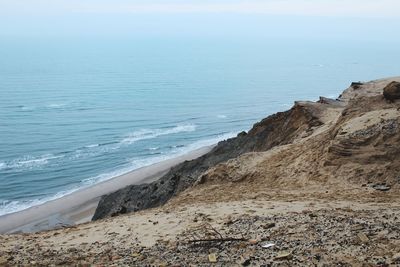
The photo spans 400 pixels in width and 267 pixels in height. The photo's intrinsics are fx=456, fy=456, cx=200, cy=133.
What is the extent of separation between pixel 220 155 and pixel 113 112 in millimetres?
52089

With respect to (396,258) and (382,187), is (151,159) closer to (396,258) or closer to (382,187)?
(382,187)

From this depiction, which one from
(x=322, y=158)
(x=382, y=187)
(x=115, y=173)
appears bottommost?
(x=115, y=173)

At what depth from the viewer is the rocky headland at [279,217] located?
26.8ft

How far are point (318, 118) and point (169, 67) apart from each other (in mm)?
136695

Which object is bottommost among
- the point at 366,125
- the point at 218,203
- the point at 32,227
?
the point at 32,227

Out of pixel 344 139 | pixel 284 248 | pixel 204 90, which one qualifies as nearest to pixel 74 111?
pixel 204 90

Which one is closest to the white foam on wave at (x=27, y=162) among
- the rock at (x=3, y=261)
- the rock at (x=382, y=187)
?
the rock at (x=3, y=261)

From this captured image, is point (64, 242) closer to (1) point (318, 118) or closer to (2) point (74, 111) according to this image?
(1) point (318, 118)

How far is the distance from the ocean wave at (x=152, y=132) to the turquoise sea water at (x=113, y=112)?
14 cm

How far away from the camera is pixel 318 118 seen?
2455 cm

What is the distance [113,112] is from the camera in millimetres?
76562

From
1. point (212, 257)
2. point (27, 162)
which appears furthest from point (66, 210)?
point (212, 257)

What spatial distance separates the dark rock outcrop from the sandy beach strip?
6.33 m

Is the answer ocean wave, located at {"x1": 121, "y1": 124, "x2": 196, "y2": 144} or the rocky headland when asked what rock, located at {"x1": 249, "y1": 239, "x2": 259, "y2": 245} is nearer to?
the rocky headland
